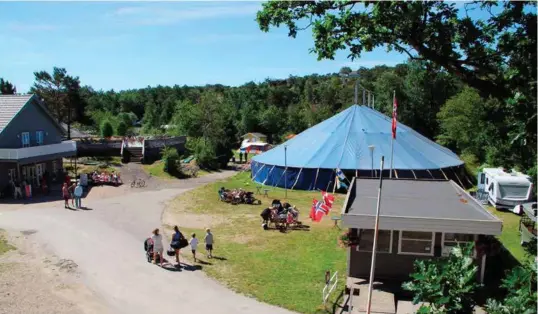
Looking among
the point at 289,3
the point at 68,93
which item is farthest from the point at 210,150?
the point at 289,3

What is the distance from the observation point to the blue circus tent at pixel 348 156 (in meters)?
32.5

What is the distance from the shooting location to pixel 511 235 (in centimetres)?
2147

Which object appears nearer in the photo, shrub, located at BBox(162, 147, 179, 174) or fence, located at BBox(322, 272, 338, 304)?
fence, located at BBox(322, 272, 338, 304)

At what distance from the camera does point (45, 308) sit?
12914 mm

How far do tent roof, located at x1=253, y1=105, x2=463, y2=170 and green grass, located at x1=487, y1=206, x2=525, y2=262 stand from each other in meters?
7.54

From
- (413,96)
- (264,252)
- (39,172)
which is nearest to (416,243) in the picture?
(264,252)

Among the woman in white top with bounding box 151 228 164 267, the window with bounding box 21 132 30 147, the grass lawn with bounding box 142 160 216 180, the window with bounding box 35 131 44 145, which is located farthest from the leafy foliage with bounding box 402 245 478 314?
the window with bounding box 35 131 44 145

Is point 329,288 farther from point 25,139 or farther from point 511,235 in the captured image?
point 25,139

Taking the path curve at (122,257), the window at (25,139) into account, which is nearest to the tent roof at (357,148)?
the path curve at (122,257)

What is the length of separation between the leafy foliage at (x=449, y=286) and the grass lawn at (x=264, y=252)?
506 centimetres

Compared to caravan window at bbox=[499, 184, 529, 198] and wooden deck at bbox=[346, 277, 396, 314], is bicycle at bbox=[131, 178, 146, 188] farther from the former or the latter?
caravan window at bbox=[499, 184, 529, 198]

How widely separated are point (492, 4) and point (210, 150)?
37081 millimetres

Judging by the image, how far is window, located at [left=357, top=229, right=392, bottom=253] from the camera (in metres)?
14.8

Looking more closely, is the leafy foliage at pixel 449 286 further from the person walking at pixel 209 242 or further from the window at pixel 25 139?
the window at pixel 25 139
